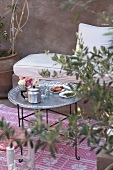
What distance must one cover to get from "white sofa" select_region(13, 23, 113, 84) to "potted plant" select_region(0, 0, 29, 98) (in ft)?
1.00

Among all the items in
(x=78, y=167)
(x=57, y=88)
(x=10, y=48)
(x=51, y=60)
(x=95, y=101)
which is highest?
(x=95, y=101)

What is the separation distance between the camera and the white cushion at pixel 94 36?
16.8 ft

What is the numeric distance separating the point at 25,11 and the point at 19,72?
1.27 m

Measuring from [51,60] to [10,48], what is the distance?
91 centimetres

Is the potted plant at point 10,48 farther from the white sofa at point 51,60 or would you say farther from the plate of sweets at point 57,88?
the plate of sweets at point 57,88

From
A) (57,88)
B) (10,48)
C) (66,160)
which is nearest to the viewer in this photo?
(66,160)

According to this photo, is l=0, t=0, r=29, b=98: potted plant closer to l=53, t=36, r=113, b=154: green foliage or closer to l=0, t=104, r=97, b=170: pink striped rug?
l=0, t=104, r=97, b=170: pink striped rug

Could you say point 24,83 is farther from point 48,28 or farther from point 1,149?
point 48,28

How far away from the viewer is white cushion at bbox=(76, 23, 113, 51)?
512cm

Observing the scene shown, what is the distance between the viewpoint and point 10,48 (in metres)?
5.79

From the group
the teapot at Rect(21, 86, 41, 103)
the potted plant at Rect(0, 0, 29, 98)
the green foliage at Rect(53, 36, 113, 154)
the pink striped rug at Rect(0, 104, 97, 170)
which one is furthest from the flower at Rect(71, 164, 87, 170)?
the potted plant at Rect(0, 0, 29, 98)

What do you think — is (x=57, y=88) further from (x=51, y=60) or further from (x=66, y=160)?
(x=51, y=60)

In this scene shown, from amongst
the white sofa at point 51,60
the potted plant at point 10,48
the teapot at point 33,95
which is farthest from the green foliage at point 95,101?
the potted plant at point 10,48

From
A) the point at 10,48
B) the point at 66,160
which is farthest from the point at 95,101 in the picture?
the point at 10,48
